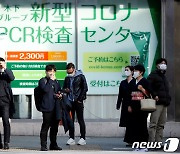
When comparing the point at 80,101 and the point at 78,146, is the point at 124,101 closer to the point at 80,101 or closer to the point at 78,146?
the point at 80,101

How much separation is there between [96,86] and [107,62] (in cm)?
69

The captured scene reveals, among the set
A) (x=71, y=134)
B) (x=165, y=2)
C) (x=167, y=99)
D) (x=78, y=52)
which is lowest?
(x=71, y=134)

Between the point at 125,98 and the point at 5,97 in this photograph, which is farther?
the point at 125,98

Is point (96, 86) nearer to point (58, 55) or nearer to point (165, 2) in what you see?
point (58, 55)

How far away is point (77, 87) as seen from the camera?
12312mm

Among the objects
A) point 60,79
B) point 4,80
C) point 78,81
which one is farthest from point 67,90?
point 60,79

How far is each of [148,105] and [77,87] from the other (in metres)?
1.83

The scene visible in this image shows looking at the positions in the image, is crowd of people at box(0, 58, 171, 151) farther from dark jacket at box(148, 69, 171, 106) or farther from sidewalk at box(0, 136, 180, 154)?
sidewalk at box(0, 136, 180, 154)

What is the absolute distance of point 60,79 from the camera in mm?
14977

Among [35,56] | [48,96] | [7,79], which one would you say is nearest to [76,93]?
[48,96]

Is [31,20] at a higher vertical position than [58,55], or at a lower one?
higher

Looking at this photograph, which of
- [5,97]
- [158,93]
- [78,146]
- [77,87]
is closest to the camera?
[5,97]

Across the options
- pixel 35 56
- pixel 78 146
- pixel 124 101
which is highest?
pixel 35 56

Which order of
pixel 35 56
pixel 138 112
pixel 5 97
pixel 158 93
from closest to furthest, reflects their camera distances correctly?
pixel 5 97, pixel 158 93, pixel 138 112, pixel 35 56
